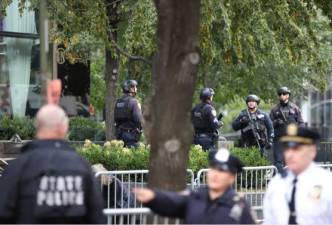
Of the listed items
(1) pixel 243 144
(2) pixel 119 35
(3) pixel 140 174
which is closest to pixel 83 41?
(2) pixel 119 35

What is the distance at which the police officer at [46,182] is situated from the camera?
550 centimetres

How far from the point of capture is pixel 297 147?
5902 mm

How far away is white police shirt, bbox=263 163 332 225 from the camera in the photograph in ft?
19.3

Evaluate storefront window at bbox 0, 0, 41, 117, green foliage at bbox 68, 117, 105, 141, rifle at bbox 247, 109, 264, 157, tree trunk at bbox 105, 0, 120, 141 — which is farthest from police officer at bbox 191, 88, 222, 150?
storefront window at bbox 0, 0, 41, 117

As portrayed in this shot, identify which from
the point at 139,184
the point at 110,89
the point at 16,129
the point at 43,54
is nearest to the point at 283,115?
the point at 139,184

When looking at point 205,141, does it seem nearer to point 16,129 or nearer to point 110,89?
point 110,89

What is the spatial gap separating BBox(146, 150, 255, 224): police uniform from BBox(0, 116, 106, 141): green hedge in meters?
14.8

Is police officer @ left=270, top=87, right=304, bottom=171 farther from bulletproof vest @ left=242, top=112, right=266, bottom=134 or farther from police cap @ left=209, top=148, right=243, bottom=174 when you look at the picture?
police cap @ left=209, top=148, right=243, bottom=174

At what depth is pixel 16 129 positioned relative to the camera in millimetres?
20172

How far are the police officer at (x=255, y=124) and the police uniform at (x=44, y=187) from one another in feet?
29.1

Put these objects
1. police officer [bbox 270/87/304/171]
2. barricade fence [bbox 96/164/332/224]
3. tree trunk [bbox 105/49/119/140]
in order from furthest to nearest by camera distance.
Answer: tree trunk [bbox 105/49/119/140] < police officer [bbox 270/87/304/171] < barricade fence [bbox 96/164/332/224]

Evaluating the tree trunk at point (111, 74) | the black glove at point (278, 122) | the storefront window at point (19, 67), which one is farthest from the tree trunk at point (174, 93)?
the storefront window at point (19, 67)

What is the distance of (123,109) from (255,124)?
2.34 meters

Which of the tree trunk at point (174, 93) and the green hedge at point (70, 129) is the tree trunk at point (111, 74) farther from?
the tree trunk at point (174, 93)
